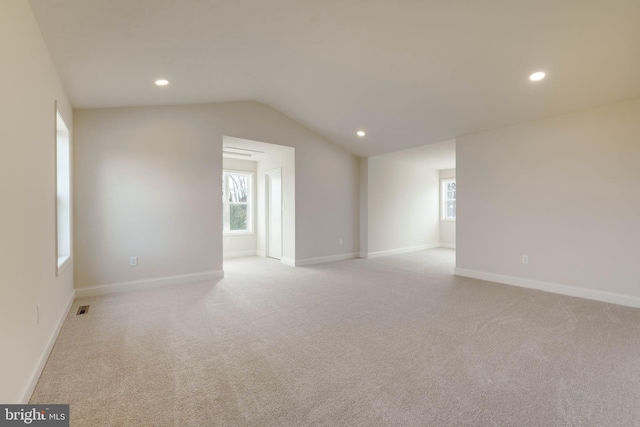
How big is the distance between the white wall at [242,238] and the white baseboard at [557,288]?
15.4 ft

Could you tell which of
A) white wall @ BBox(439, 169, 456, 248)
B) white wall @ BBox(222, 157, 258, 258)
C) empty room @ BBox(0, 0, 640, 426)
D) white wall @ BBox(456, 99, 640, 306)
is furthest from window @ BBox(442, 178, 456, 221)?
white wall @ BBox(222, 157, 258, 258)

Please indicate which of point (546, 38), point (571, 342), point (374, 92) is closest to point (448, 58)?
point (546, 38)

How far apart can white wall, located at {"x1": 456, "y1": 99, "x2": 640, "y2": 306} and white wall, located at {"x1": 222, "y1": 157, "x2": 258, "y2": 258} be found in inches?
184

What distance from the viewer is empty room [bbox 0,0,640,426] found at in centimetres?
179

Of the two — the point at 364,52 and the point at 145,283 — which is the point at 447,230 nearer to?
the point at 364,52

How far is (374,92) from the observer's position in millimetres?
4168

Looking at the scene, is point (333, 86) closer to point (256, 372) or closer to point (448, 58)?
point (448, 58)

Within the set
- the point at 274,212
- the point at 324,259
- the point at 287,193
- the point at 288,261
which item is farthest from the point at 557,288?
the point at 274,212

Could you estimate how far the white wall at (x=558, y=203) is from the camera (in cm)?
351

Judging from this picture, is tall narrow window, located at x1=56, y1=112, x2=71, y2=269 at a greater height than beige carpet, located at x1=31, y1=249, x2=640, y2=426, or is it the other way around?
tall narrow window, located at x1=56, y1=112, x2=71, y2=269

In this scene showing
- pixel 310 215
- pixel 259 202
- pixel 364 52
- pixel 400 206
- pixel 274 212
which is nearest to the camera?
pixel 364 52

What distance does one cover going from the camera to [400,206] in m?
7.60

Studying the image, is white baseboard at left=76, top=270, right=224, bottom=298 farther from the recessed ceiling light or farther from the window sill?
the recessed ceiling light

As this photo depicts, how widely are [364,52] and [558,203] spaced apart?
331cm
